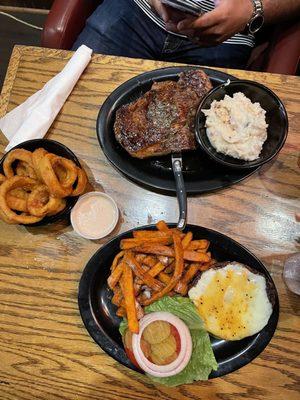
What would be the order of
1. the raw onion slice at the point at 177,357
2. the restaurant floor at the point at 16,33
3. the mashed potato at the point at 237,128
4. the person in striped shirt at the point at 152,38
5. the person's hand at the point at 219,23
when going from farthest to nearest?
the restaurant floor at the point at 16,33
the person in striped shirt at the point at 152,38
the person's hand at the point at 219,23
the mashed potato at the point at 237,128
the raw onion slice at the point at 177,357

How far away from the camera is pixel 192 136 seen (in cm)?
195

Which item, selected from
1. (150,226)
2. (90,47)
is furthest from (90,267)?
(90,47)

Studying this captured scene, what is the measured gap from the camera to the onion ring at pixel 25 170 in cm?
189

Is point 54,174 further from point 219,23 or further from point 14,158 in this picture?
point 219,23

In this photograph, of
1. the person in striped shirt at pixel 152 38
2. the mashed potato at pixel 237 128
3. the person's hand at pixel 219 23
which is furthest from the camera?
the person in striped shirt at pixel 152 38

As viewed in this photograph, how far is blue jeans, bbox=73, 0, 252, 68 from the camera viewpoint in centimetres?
237

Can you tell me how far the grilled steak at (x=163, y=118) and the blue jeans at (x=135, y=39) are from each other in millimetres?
419

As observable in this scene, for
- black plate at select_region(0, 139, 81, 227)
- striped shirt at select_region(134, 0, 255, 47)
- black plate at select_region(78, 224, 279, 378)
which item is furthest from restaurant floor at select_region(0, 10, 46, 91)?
black plate at select_region(78, 224, 279, 378)

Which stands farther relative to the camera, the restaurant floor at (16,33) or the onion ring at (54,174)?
the restaurant floor at (16,33)

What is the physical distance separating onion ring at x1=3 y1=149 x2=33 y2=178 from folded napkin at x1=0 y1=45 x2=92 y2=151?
20cm

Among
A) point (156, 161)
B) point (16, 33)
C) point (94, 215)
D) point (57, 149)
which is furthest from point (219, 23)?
point (16, 33)

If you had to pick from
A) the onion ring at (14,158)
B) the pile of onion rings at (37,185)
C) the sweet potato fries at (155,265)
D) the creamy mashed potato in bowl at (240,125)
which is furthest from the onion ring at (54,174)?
the creamy mashed potato in bowl at (240,125)

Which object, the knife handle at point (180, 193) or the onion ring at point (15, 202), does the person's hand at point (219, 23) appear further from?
the onion ring at point (15, 202)

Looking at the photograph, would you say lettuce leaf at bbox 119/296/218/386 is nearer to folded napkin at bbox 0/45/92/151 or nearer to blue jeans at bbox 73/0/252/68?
folded napkin at bbox 0/45/92/151
